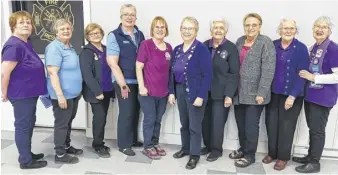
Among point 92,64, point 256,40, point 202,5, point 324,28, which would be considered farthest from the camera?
point 202,5

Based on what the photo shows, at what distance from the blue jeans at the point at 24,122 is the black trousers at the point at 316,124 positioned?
7.74ft

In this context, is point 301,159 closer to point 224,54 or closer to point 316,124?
point 316,124

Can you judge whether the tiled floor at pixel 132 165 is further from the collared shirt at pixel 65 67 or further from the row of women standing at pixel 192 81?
the collared shirt at pixel 65 67

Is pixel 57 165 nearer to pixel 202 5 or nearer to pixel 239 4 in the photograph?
pixel 202 5

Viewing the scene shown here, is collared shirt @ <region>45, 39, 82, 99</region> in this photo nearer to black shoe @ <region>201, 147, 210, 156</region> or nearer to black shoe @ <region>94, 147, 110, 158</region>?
black shoe @ <region>94, 147, 110, 158</region>

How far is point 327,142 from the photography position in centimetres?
285

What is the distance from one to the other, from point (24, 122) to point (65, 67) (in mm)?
569

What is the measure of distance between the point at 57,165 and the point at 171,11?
6.04 feet

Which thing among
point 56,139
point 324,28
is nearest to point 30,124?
point 56,139

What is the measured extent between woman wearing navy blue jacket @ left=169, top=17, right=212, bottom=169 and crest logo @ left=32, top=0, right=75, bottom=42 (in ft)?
5.11

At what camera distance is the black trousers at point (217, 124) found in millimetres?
2638

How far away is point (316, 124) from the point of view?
2441mm

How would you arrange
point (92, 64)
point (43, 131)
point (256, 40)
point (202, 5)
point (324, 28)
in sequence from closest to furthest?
point (324, 28)
point (256, 40)
point (92, 64)
point (202, 5)
point (43, 131)

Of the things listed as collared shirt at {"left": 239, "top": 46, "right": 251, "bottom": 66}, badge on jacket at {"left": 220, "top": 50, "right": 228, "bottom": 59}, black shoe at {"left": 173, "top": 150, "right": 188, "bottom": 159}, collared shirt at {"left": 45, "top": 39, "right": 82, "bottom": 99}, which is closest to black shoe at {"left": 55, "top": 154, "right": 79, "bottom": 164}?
collared shirt at {"left": 45, "top": 39, "right": 82, "bottom": 99}
